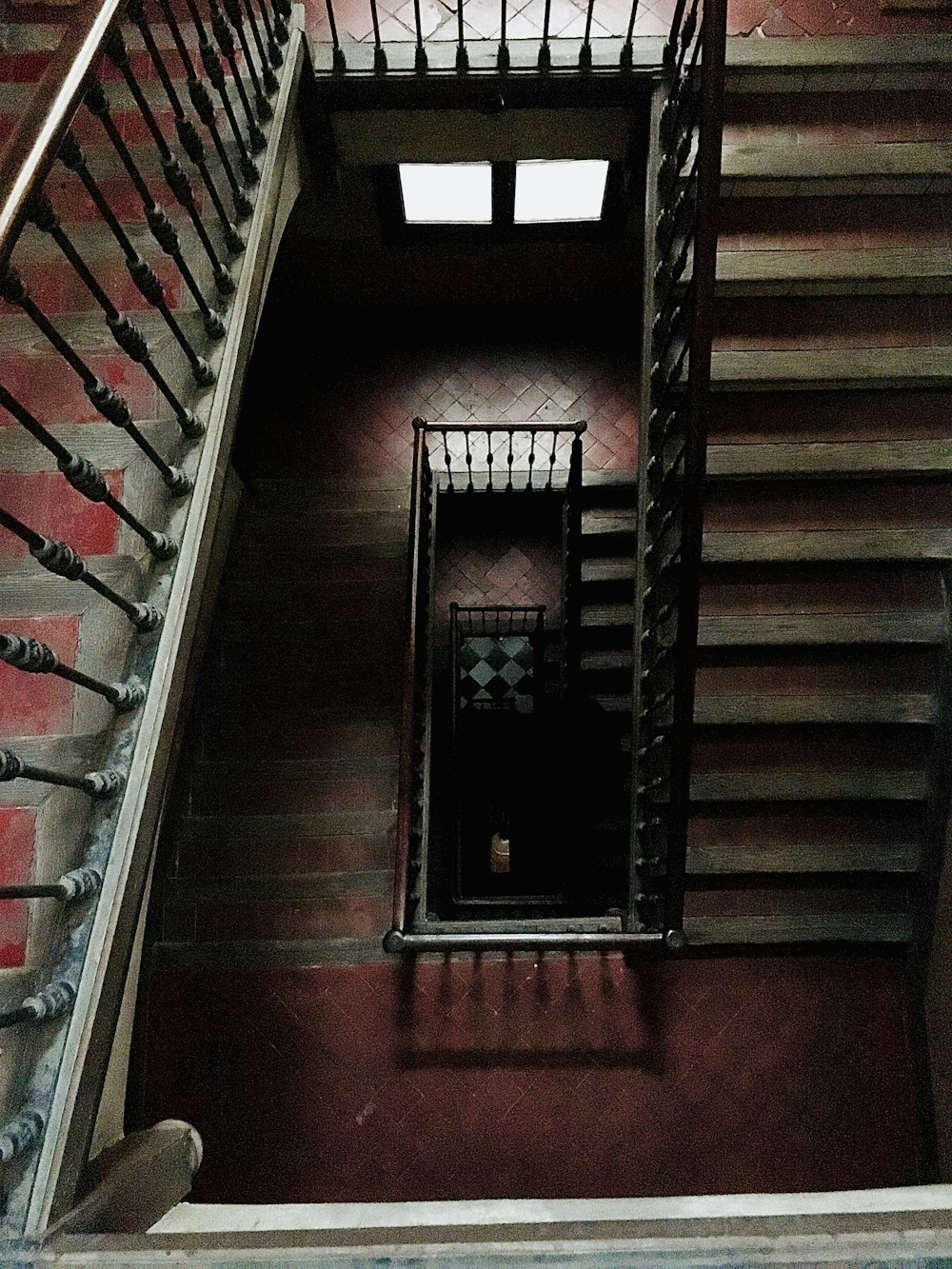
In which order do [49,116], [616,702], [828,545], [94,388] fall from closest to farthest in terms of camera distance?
1. [49,116]
2. [94,388]
3. [828,545]
4. [616,702]

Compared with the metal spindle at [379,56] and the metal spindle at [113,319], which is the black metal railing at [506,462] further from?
the metal spindle at [113,319]

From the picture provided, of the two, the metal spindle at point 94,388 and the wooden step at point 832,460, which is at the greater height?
the wooden step at point 832,460

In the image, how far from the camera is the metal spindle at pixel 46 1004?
1.46 meters

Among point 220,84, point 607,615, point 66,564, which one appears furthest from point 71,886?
point 607,615

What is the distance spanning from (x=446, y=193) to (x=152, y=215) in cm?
379

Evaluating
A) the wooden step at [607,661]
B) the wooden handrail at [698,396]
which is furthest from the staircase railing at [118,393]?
the wooden step at [607,661]

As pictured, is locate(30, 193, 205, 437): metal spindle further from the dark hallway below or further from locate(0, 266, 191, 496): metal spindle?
the dark hallway below

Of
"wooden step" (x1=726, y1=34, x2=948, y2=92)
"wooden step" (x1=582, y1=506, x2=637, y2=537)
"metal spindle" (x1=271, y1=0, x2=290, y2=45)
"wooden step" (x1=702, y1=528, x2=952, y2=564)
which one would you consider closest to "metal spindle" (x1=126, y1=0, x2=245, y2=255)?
"metal spindle" (x1=271, y1=0, x2=290, y2=45)

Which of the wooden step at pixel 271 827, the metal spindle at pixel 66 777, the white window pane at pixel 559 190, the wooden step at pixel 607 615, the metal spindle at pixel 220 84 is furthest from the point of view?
the white window pane at pixel 559 190

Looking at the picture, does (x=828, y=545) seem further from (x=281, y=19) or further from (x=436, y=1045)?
(x=281, y=19)

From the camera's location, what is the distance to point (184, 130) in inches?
82.8

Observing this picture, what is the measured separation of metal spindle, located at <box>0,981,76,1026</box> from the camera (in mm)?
1457

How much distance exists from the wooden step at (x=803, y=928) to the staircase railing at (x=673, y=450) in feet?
0.74

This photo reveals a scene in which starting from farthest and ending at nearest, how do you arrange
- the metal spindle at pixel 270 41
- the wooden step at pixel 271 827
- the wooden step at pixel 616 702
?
the wooden step at pixel 616 702 → the wooden step at pixel 271 827 → the metal spindle at pixel 270 41
